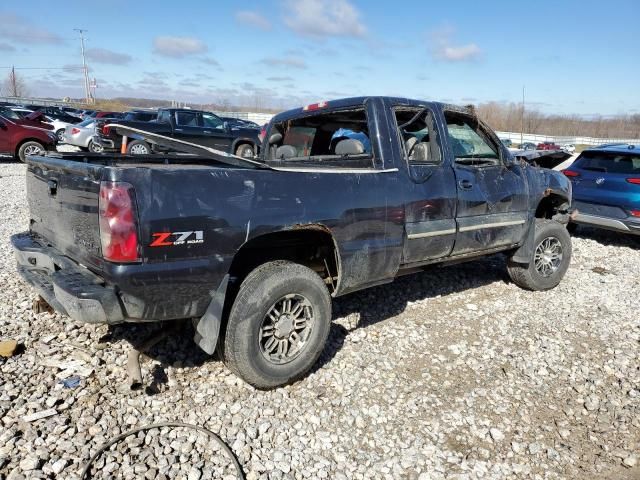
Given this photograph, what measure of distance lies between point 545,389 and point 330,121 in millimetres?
2865

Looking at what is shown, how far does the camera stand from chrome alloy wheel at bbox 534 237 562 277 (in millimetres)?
5387

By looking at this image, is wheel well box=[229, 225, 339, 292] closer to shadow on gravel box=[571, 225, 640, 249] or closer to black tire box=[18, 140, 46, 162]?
shadow on gravel box=[571, 225, 640, 249]

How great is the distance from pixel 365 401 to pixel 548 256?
10.9 ft

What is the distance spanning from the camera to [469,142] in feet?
15.2

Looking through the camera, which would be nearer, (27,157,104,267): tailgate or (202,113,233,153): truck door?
(27,157,104,267): tailgate

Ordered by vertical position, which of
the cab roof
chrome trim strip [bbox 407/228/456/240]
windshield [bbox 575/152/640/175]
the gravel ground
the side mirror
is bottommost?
the gravel ground

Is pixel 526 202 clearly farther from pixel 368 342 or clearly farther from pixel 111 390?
pixel 111 390

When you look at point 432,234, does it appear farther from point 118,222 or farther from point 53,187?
point 53,187

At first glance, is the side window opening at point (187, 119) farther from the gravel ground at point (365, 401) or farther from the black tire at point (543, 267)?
the black tire at point (543, 267)

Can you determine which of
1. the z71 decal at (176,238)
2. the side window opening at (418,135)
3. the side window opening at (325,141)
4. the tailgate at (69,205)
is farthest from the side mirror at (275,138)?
the z71 decal at (176,238)

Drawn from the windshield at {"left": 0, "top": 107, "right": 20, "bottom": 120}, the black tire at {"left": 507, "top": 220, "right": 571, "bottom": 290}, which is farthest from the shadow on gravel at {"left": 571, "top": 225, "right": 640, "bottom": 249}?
the windshield at {"left": 0, "top": 107, "right": 20, "bottom": 120}

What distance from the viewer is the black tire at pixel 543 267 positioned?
17.3 feet

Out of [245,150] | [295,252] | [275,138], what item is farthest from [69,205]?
[245,150]

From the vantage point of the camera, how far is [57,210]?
122 inches
